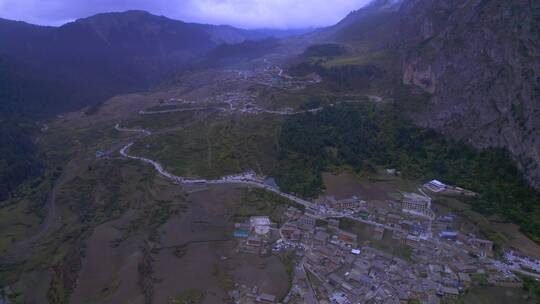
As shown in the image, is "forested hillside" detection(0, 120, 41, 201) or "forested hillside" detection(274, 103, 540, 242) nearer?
"forested hillside" detection(274, 103, 540, 242)

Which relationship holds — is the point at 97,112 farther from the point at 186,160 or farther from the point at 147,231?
the point at 147,231

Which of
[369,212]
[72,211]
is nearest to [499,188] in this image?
[369,212]

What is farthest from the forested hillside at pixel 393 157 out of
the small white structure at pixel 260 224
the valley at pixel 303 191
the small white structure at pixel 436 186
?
the small white structure at pixel 260 224

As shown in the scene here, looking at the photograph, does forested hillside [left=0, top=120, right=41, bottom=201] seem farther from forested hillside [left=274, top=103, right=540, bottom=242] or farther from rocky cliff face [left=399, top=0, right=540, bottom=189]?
rocky cliff face [left=399, top=0, right=540, bottom=189]

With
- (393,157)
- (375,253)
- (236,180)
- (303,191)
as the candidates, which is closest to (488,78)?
(393,157)

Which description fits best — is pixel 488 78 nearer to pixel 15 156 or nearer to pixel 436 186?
pixel 436 186

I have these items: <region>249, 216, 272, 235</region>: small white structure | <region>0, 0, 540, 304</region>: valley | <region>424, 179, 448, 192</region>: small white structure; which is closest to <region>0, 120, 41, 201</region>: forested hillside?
<region>0, 0, 540, 304</region>: valley

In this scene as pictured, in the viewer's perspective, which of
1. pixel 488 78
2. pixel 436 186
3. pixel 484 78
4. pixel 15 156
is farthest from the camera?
pixel 15 156
